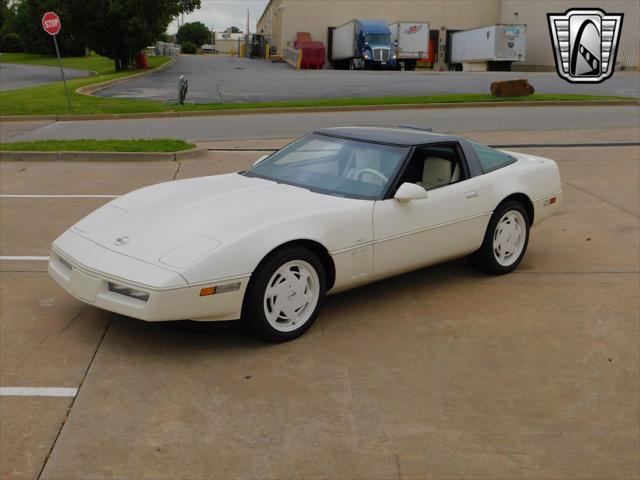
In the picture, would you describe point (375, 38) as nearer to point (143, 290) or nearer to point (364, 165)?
point (364, 165)

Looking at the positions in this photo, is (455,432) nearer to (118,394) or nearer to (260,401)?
(260,401)

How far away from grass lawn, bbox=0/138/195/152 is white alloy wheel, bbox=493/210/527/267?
712 centimetres

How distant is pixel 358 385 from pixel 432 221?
1744 millimetres

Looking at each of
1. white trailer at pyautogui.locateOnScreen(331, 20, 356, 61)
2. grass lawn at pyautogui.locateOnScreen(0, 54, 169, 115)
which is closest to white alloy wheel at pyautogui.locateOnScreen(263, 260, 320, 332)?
grass lawn at pyautogui.locateOnScreen(0, 54, 169, 115)

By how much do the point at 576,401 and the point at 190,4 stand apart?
4519 cm

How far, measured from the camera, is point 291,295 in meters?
4.60

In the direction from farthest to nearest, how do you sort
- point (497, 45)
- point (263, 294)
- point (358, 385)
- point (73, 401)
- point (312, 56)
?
point (312, 56)
point (497, 45)
point (263, 294)
point (358, 385)
point (73, 401)

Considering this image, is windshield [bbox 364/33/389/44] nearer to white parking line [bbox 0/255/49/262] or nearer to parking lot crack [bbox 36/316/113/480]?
white parking line [bbox 0/255/49/262]

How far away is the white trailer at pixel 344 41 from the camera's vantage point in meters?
47.7

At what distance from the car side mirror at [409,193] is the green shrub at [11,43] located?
8492 cm

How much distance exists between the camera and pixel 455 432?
3.62 metres

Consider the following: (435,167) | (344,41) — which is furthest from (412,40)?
(435,167)

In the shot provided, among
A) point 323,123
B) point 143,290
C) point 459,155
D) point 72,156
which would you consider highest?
point 459,155

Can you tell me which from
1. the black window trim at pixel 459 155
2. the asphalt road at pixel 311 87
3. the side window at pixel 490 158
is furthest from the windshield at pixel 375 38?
the black window trim at pixel 459 155
